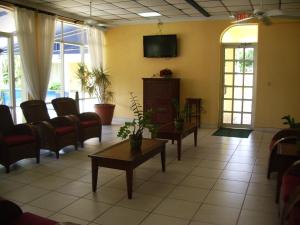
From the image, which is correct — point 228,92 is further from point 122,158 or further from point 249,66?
point 122,158

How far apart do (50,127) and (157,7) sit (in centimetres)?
368

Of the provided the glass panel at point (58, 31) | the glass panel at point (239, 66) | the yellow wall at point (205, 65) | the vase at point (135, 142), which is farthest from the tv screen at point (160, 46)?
the vase at point (135, 142)

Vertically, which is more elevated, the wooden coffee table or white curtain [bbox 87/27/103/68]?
white curtain [bbox 87/27/103/68]

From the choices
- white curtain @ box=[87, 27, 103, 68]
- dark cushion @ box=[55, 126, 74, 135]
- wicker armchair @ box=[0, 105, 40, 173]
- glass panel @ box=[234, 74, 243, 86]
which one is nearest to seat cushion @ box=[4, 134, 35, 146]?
wicker armchair @ box=[0, 105, 40, 173]

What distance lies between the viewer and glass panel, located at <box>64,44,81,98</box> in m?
8.41

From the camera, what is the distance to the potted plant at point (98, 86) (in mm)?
8539

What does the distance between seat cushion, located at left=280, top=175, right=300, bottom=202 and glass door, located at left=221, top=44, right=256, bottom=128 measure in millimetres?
5441

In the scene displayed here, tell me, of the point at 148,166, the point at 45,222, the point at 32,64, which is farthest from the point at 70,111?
the point at 45,222

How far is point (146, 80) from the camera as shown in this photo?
8.49 metres

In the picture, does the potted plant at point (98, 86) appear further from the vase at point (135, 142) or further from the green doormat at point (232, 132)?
the vase at point (135, 142)

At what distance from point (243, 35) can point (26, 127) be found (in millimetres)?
6039

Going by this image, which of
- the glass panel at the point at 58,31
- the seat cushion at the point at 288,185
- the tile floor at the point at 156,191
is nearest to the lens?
the seat cushion at the point at 288,185

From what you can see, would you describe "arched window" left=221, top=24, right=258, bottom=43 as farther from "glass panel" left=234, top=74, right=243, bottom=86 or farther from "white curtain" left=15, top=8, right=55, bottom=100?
"white curtain" left=15, top=8, right=55, bottom=100

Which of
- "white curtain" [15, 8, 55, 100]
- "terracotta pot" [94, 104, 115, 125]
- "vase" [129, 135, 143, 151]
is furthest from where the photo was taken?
"terracotta pot" [94, 104, 115, 125]
